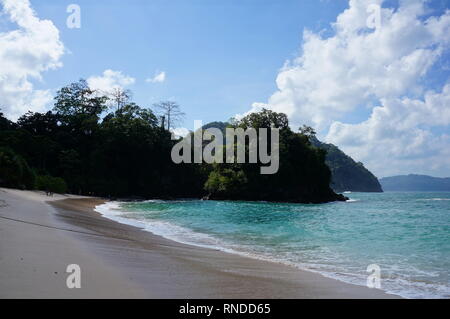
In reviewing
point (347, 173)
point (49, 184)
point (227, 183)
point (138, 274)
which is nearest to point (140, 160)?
point (227, 183)

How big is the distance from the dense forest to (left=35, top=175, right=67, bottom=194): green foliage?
9.07m

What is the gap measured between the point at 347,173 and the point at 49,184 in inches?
6873

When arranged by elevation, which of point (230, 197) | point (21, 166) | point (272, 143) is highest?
point (272, 143)

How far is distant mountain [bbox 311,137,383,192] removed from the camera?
18388 cm

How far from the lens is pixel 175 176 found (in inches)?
2655

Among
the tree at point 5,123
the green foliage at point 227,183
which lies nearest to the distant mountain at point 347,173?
the green foliage at point 227,183

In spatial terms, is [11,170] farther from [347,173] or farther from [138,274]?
[347,173]

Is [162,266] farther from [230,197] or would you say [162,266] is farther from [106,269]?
[230,197]
